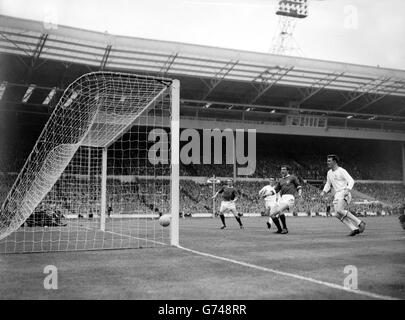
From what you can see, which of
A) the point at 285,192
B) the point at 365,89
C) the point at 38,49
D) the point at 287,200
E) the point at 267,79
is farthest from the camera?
the point at 365,89

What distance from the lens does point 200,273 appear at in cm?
577

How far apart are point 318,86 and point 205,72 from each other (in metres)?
12.3

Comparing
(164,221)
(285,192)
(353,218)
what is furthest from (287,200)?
(164,221)

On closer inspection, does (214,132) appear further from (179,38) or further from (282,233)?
(282,233)

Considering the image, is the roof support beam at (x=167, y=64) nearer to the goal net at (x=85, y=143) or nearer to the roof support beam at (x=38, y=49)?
the roof support beam at (x=38, y=49)

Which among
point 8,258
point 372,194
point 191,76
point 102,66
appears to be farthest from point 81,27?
point 372,194

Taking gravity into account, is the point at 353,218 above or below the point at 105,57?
below

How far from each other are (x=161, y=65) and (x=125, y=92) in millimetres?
27217

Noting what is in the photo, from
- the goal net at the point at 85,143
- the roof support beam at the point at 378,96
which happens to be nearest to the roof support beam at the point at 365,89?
the roof support beam at the point at 378,96

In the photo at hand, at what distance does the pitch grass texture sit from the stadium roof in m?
26.1

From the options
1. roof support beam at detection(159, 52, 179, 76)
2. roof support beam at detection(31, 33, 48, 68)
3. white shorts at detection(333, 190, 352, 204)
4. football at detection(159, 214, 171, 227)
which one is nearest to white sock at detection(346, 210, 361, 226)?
white shorts at detection(333, 190, 352, 204)

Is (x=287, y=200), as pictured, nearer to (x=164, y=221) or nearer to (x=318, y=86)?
(x=164, y=221)

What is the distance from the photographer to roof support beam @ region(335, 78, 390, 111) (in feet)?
146

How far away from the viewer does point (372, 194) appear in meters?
48.6
